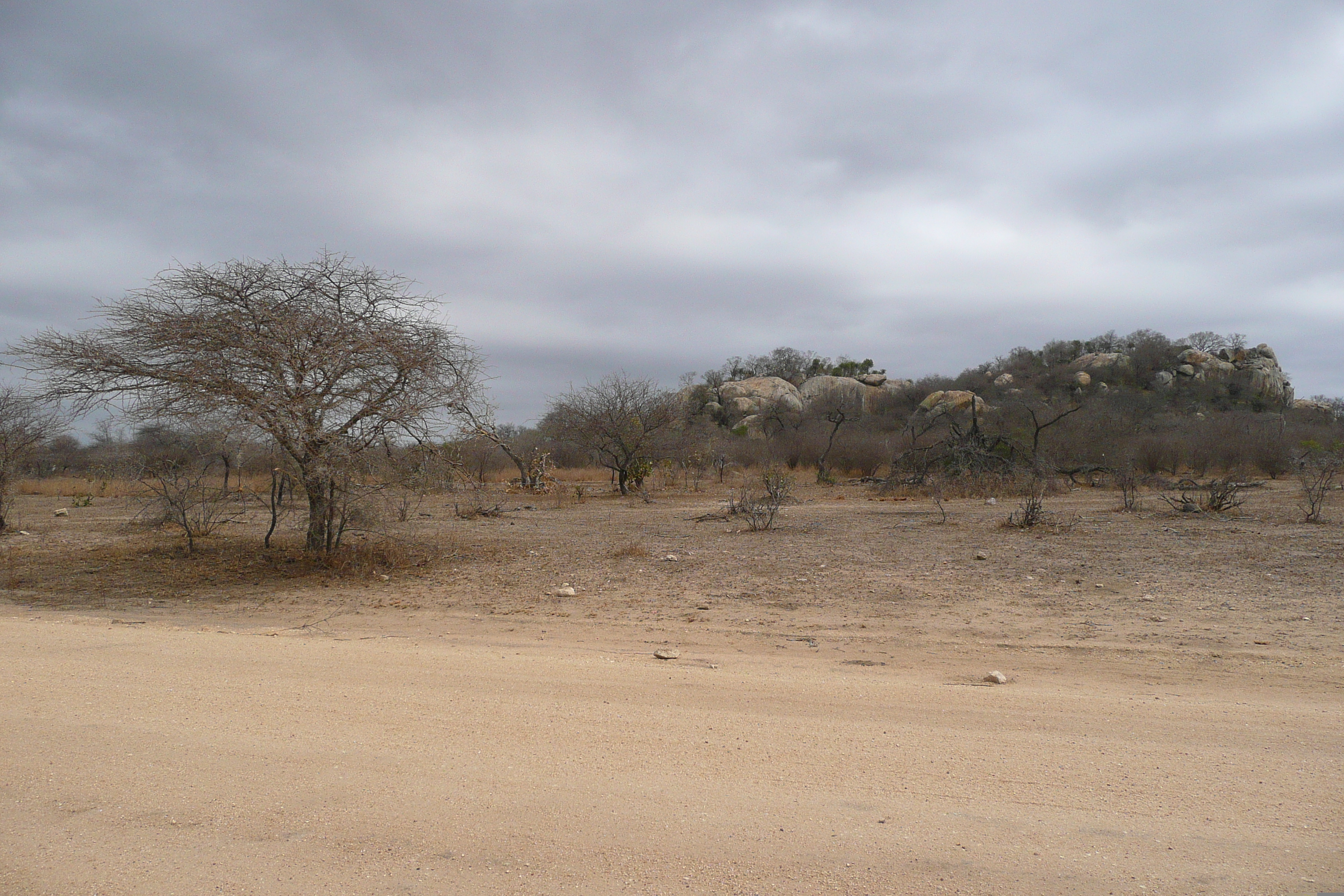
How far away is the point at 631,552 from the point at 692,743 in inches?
343

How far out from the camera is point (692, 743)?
409 cm

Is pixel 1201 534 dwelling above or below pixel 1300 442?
below

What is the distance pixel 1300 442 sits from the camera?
1233 inches

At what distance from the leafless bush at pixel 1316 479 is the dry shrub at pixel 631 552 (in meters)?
12.9

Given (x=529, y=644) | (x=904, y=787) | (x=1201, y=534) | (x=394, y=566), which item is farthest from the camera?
(x=1201, y=534)

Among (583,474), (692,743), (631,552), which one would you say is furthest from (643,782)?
(583,474)

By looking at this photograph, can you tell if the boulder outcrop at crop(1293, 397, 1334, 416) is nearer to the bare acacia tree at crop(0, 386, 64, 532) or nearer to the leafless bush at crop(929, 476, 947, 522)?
the leafless bush at crop(929, 476, 947, 522)

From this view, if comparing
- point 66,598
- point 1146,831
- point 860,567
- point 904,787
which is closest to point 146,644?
point 66,598

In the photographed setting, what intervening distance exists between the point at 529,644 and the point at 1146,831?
536 centimetres

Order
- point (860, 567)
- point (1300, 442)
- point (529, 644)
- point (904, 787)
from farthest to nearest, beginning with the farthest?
point (1300, 442), point (860, 567), point (529, 644), point (904, 787)

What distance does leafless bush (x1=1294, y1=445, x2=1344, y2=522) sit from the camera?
1512 centimetres

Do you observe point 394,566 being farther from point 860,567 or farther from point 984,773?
point 984,773

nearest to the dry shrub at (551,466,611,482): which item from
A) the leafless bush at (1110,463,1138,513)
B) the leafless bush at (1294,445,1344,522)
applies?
the leafless bush at (1110,463,1138,513)

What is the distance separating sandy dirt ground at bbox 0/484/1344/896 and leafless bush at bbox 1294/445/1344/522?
7.40m
